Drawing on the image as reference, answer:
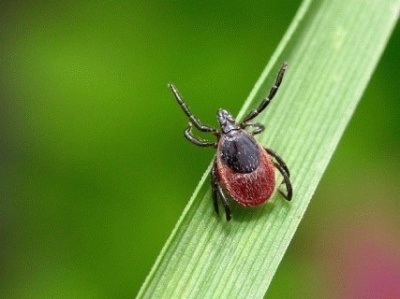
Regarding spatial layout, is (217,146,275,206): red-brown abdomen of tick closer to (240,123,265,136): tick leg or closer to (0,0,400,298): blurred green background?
(240,123,265,136): tick leg

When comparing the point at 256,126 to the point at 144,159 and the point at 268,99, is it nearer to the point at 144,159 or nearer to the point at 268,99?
the point at 268,99

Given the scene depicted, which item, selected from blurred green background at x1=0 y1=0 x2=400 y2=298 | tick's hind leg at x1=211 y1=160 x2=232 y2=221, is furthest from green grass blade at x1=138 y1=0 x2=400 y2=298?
blurred green background at x1=0 y1=0 x2=400 y2=298

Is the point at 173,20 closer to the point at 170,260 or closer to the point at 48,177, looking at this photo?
the point at 48,177

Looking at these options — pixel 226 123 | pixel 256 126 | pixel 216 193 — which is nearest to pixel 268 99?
pixel 256 126

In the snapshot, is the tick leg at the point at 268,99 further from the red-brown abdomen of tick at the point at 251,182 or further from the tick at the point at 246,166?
the red-brown abdomen of tick at the point at 251,182

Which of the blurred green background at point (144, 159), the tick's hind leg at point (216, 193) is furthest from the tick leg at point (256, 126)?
the blurred green background at point (144, 159)

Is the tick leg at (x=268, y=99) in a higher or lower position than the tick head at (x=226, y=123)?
higher

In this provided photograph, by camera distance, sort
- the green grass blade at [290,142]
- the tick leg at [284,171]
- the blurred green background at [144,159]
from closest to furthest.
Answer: the green grass blade at [290,142]
the tick leg at [284,171]
the blurred green background at [144,159]
